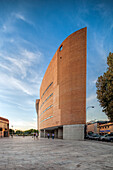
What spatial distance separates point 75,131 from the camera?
3931 cm

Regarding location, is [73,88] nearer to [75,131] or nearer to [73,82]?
[73,82]

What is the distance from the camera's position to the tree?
989 inches

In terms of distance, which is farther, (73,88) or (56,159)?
(73,88)

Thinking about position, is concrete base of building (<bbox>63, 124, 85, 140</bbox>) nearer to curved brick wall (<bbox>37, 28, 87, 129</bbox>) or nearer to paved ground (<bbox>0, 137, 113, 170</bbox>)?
curved brick wall (<bbox>37, 28, 87, 129</bbox>)

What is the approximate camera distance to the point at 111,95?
82.3ft

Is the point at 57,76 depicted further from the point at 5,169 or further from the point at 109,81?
the point at 5,169

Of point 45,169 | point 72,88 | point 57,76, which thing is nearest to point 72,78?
point 72,88

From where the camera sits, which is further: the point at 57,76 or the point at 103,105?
the point at 57,76

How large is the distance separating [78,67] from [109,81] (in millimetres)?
15333

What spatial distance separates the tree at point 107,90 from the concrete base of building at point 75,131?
13.5 meters

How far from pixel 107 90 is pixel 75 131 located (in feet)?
56.4

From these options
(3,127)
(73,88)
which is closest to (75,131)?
(73,88)

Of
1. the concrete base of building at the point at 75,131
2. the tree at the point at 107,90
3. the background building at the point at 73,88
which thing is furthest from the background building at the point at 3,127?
the tree at the point at 107,90

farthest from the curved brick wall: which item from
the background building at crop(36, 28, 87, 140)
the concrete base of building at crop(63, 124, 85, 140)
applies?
the concrete base of building at crop(63, 124, 85, 140)
